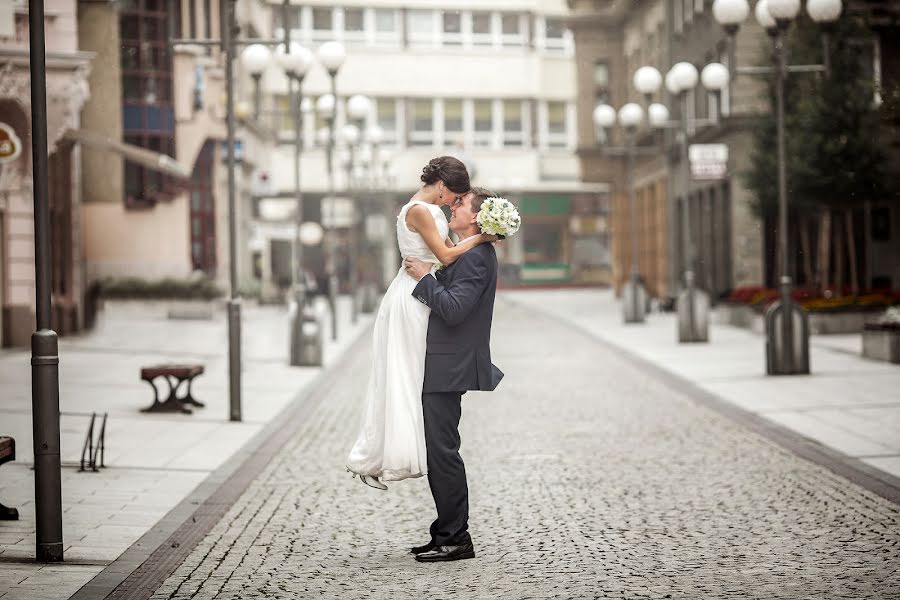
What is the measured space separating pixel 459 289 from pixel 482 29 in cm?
6756

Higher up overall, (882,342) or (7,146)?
(7,146)

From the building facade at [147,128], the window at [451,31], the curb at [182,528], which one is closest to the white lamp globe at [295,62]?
the curb at [182,528]

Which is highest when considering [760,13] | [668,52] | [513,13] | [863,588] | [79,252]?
[513,13]

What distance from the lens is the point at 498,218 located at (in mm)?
7551

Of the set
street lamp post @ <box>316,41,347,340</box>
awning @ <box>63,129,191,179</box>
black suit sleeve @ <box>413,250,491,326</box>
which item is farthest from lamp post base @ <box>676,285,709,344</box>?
black suit sleeve @ <box>413,250,491,326</box>

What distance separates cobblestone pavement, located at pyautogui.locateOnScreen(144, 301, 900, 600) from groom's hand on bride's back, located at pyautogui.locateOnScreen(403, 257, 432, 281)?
56.0 inches

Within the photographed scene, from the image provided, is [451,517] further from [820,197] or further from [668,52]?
[668,52]

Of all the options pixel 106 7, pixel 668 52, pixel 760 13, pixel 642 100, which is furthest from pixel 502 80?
pixel 760 13

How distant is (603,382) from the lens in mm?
19141

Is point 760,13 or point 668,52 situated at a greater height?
point 668,52

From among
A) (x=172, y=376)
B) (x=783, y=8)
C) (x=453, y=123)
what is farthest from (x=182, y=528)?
(x=453, y=123)

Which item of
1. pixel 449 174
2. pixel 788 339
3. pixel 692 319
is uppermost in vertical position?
pixel 449 174

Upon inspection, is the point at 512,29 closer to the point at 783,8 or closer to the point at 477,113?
the point at 477,113

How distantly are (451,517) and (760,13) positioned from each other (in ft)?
46.0
